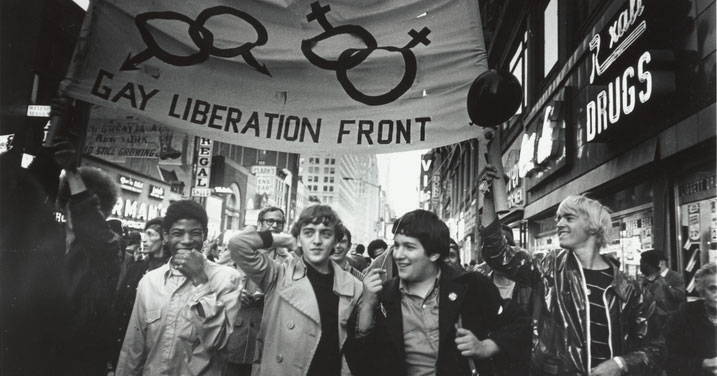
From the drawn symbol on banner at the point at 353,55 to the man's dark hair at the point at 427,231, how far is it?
2.60 feet

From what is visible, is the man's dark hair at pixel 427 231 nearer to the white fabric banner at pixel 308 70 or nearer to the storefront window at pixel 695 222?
the white fabric banner at pixel 308 70

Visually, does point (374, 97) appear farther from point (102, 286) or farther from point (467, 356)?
point (102, 286)

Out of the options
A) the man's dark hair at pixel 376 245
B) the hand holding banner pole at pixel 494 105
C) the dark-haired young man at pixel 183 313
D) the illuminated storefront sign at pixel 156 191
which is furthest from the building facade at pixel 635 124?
the illuminated storefront sign at pixel 156 191

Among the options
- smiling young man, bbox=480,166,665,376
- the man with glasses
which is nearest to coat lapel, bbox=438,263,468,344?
smiling young man, bbox=480,166,665,376

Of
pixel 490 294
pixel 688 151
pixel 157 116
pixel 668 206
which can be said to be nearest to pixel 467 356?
pixel 490 294

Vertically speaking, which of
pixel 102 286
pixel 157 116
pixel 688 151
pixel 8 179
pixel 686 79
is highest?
pixel 686 79

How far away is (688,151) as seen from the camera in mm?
6422

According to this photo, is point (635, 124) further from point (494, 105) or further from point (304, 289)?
point (304, 289)

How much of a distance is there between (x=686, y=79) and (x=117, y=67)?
6.67 meters

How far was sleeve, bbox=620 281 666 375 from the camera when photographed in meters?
3.05

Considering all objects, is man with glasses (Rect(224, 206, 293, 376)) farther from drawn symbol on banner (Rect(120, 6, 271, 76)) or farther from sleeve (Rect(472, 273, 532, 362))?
sleeve (Rect(472, 273, 532, 362))

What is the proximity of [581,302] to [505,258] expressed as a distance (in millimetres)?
585

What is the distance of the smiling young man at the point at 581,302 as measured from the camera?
125 inches

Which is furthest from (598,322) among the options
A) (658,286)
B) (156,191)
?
(156,191)
